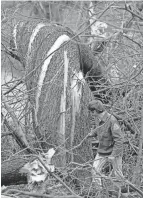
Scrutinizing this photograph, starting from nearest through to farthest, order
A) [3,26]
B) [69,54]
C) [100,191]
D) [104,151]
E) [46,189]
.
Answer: [46,189] < [100,191] < [104,151] < [69,54] < [3,26]

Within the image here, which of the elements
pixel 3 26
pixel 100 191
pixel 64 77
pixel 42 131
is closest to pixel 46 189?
pixel 100 191

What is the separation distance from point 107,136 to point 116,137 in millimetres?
227

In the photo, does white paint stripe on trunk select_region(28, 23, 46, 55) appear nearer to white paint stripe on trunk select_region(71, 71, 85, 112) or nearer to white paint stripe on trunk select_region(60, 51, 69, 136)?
white paint stripe on trunk select_region(60, 51, 69, 136)

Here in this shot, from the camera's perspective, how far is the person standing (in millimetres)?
8305

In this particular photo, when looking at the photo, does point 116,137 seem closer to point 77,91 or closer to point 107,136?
point 107,136

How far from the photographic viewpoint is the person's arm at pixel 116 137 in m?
8.30

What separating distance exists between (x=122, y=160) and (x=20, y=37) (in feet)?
8.94

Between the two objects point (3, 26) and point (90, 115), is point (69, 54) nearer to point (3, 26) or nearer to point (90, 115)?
point (90, 115)

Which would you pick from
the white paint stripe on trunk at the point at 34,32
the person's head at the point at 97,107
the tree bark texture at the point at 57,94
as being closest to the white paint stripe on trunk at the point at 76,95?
the tree bark texture at the point at 57,94

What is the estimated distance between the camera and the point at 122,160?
9.00 metres

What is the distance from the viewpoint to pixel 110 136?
8.53 m

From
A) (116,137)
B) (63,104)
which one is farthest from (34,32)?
(116,137)

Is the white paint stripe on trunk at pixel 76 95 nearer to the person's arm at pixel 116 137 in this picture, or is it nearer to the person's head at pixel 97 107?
the person's head at pixel 97 107

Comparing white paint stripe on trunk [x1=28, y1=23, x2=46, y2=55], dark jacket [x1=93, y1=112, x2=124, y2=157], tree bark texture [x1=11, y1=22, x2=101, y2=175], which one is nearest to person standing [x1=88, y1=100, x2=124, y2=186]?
dark jacket [x1=93, y1=112, x2=124, y2=157]
